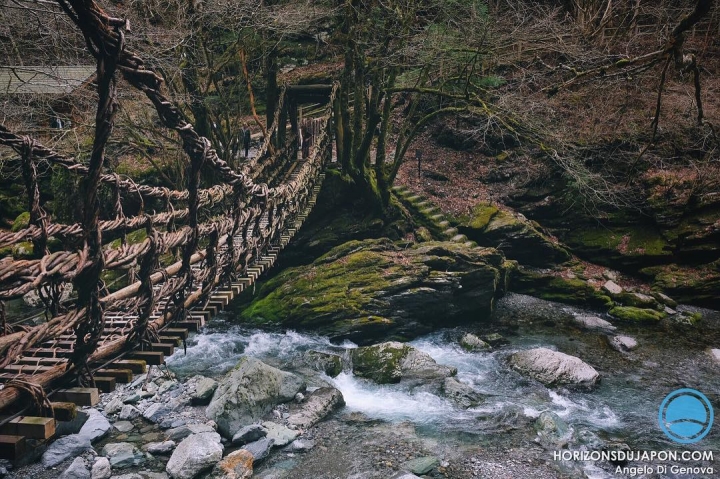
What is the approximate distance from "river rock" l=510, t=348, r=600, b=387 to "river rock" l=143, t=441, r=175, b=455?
5.05m

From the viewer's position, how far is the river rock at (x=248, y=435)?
550 centimetres

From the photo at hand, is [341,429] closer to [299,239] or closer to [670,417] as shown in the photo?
[670,417]

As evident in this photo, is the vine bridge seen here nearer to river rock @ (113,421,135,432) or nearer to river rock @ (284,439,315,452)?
river rock @ (284,439,315,452)

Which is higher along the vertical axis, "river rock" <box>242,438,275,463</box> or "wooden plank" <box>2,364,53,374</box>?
"wooden plank" <box>2,364,53,374</box>

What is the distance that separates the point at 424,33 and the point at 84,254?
361 inches

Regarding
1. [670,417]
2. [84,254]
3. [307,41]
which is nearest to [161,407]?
[84,254]

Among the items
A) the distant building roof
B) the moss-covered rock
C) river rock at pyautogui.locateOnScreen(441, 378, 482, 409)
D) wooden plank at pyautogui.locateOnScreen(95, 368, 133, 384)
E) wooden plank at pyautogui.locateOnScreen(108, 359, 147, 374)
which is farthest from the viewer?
the moss-covered rock

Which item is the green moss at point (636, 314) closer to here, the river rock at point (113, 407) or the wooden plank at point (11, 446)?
the river rock at point (113, 407)

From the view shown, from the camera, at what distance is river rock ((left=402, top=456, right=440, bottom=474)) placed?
5.01 m

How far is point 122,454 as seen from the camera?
5.23 meters

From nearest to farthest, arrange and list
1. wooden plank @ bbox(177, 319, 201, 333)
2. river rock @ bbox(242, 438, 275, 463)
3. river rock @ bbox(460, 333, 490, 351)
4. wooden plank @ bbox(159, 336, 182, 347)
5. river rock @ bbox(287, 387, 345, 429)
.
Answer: wooden plank @ bbox(159, 336, 182, 347) < wooden plank @ bbox(177, 319, 201, 333) < river rock @ bbox(242, 438, 275, 463) < river rock @ bbox(287, 387, 345, 429) < river rock @ bbox(460, 333, 490, 351)

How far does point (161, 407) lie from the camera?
6.26 meters

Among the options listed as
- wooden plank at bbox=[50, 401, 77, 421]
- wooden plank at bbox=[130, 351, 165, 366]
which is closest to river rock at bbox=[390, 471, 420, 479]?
wooden plank at bbox=[130, 351, 165, 366]

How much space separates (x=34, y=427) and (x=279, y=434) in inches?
133
